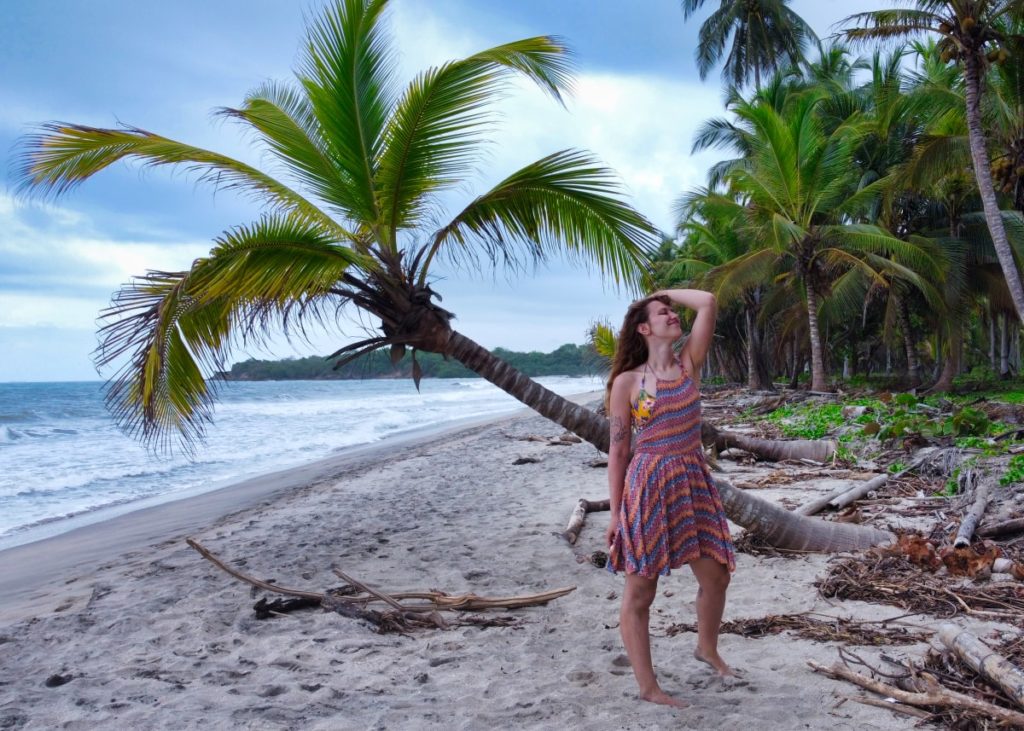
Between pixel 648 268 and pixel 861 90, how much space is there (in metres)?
20.7

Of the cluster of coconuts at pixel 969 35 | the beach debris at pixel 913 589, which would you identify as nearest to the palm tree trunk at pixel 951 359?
the cluster of coconuts at pixel 969 35

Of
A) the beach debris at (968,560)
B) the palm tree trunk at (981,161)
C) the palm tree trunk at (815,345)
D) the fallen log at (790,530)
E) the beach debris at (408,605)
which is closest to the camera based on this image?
the beach debris at (968,560)

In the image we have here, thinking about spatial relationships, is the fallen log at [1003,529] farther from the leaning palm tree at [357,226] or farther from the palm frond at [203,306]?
the palm frond at [203,306]

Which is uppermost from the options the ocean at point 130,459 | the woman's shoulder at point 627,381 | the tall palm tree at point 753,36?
the tall palm tree at point 753,36

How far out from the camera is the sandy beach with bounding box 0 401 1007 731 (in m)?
3.05

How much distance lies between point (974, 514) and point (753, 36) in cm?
2968

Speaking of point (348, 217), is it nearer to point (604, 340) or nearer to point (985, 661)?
point (985, 661)

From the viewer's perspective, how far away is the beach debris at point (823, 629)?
3.40 metres

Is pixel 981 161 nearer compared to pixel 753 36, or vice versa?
pixel 981 161

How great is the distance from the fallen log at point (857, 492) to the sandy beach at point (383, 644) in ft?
2.78

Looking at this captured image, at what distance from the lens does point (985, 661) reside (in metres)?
2.74

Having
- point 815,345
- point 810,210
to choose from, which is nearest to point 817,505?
point 810,210

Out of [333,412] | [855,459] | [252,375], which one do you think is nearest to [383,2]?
[855,459]

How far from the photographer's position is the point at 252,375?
288 ft
